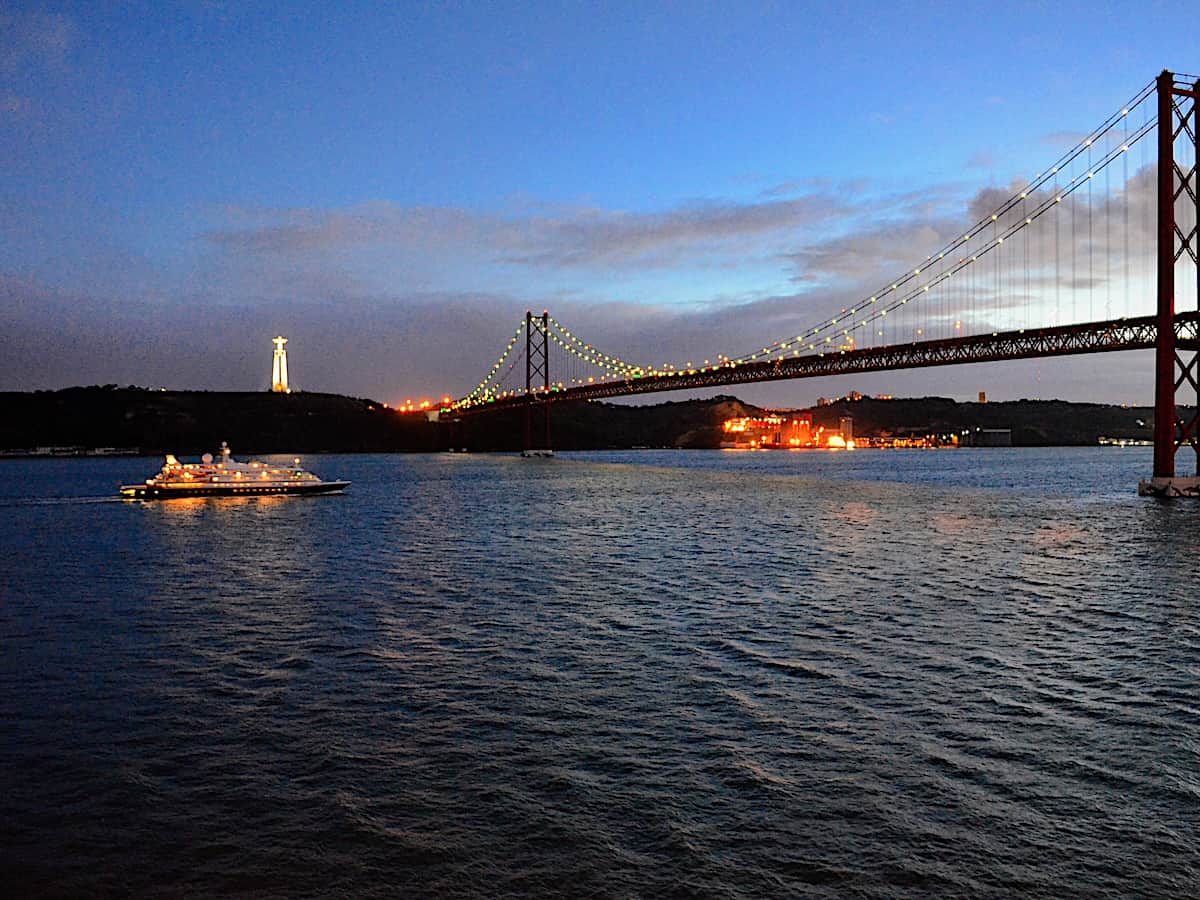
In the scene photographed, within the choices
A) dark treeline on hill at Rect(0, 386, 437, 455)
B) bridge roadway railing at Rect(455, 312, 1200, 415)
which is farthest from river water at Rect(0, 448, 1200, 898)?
dark treeline on hill at Rect(0, 386, 437, 455)

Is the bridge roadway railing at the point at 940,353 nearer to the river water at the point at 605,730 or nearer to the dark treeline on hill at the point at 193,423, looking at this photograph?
the river water at the point at 605,730

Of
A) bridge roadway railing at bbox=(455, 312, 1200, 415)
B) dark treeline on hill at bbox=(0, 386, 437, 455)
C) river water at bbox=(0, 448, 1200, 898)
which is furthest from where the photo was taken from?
dark treeline on hill at bbox=(0, 386, 437, 455)

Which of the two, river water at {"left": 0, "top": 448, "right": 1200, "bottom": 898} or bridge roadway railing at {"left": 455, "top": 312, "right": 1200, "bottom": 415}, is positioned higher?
bridge roadway railing at {"left": 455, "top": 312, "right": 1200, "bottom": 415}

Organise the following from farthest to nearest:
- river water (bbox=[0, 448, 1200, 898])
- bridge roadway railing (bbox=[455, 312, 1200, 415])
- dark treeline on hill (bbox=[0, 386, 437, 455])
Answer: dark treeline on hill (bbox=[0, 386, 437, 455])
bridge roadway railing (bbox=[455, 312, 1200, 415])
river water (bbox=[0, 448, 1200, 898])

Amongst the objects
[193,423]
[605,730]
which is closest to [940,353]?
[605,730]

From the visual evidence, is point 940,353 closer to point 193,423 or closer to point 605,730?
point 605,730

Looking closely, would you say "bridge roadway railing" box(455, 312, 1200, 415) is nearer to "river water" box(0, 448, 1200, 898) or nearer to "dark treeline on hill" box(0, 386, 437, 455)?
"river water" box(0, 448, 1200, 898)
